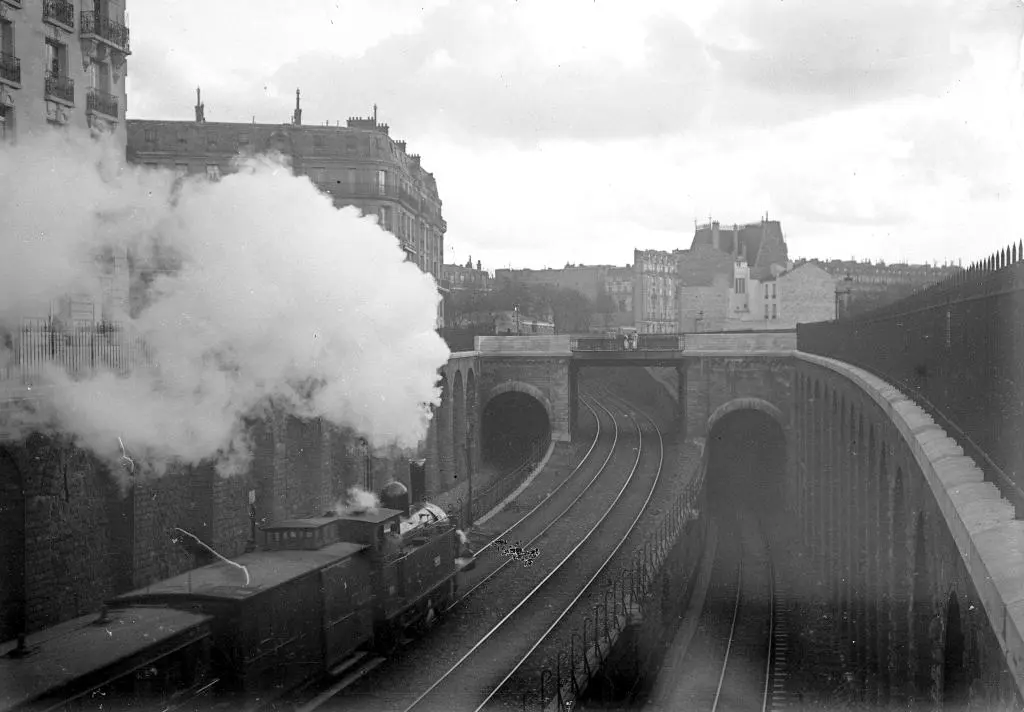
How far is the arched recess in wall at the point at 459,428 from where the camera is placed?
41.8 meters

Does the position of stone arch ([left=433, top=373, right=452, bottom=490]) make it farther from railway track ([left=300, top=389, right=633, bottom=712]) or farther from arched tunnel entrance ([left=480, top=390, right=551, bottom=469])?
arched tunnel entrance ([left=480, top=390, right=551, bottom=469])

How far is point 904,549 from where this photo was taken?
13492 millimetres

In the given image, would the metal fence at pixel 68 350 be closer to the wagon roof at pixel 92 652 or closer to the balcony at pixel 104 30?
the wagon roof at pixel 92 652

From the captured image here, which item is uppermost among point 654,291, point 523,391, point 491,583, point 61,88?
point 654,291

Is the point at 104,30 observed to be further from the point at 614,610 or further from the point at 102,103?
the point at 614,610

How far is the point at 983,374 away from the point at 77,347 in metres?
15.4

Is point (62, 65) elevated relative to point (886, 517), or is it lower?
elevated

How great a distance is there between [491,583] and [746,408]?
25498 millimetres

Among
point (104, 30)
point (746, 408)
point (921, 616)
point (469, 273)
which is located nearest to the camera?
point (921, 616)

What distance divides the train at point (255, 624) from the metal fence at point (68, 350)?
4.30 meters

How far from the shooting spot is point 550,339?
4797 cm

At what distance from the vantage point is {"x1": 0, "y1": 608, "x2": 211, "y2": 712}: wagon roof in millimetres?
9062

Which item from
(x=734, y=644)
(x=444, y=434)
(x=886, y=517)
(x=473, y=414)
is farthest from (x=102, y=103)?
(x=473, y=414)

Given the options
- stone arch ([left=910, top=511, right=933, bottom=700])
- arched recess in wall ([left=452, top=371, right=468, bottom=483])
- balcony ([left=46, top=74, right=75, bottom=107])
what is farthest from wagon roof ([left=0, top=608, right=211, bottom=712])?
arched recess in wall ([left=452, top=371, right=468, bottom=483])
